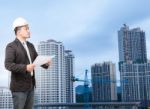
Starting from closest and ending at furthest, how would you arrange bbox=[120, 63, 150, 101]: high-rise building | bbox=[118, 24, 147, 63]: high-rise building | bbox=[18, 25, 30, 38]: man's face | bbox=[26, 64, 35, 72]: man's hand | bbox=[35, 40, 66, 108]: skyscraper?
1. bbox=[26, 64, 35, 72]: man's hand
2. bbox=[18, 25, 30, 38]: man's face
3. bbox=[35, 40, 66, 108]: skyscraper
4. bbox=[120, 63, 150, 101]: high-rise building
5. bbox=[118, 24, 147, 63]: high-rise building

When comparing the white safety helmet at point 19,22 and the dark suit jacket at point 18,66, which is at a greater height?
the white safety helmet at point 19,22

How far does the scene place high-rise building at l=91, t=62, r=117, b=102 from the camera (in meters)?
116

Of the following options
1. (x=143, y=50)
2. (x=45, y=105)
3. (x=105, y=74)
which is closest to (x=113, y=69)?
(x=105, y=74)

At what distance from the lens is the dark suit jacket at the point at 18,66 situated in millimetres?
3332

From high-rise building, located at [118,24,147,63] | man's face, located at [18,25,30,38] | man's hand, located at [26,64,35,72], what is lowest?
man's hand, located at [26,64,35,72]

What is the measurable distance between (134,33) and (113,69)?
806 inches

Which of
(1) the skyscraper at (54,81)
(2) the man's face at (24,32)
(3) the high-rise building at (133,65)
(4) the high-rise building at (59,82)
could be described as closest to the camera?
(2) the man's face at (24,32)

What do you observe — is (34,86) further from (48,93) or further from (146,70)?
(146,70)

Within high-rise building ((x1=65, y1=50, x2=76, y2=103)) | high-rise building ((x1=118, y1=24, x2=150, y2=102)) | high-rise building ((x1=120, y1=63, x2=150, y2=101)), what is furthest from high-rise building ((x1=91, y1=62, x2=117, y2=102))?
high-rise building ((x1=65, y1=50, x2=76, y2=103))

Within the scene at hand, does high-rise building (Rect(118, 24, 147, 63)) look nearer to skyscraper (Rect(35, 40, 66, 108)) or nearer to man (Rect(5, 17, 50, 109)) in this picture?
skyscraper (Rect(35, 40, 66, 108))

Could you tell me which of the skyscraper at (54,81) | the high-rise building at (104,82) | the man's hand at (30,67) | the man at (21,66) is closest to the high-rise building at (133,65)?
the high-rise building at (104,82)

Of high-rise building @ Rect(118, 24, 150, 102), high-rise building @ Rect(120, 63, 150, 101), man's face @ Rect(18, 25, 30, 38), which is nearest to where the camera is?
man's face @ Rect(18, 25, 30, 38)

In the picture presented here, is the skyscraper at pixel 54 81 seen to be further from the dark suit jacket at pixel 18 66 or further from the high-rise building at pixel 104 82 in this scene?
the dark suit jacket at pixel 18 66

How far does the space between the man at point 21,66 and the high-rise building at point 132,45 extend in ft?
426
